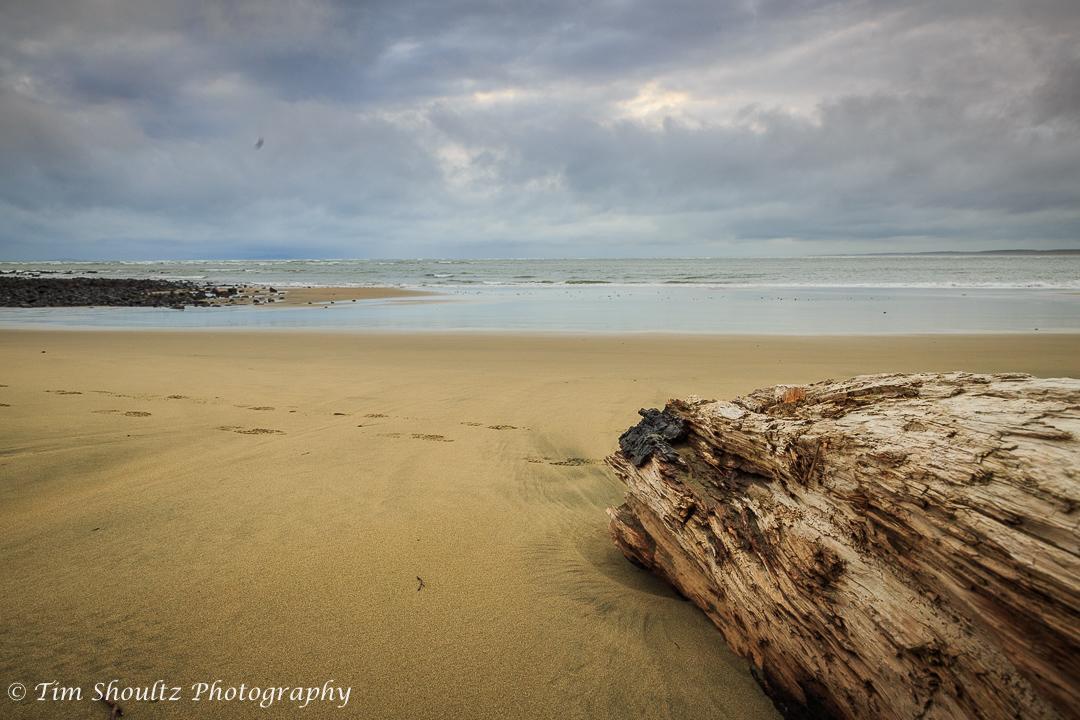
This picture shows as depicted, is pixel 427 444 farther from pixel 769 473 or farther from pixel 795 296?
pixel 795 296

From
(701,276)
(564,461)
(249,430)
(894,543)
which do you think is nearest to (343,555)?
(564,461)

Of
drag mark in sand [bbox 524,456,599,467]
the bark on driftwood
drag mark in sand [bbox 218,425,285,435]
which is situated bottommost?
drag mark in sand [bbox 218,425,285,435]

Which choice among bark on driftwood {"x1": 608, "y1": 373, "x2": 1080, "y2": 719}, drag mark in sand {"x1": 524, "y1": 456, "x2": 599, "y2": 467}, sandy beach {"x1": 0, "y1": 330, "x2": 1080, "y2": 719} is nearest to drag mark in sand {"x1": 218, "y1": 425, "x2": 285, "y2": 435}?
sandy beach {"x1": 0, "y1": 330, "x2": 1080, "y2": 719}

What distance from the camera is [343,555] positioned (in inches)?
144

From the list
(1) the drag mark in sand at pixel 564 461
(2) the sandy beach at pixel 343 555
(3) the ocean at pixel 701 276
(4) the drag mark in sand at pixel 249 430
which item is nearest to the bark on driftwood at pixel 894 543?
(2) the sandy beach at pixel 343 555

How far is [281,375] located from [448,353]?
11.8 feet

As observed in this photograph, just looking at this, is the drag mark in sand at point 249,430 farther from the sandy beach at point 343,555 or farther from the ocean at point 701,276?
the ocean at point 701,276

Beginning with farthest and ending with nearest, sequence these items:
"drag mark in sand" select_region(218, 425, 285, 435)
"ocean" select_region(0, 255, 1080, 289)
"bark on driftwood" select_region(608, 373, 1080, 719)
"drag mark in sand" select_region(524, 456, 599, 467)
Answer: "ocean" select_region(0, 255, 1080, 289) < "drag mark in sand" select_region(218, 425, 285, 435) < "drag mark in sand" select_region(524, 456, 599, 467) < "bark on driftwood" select_region(608, 373, 1080, 719)

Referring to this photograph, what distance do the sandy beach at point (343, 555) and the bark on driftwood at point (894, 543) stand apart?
455mm

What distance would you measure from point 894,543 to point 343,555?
3.08 m

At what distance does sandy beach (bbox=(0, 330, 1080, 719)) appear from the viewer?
2623 millimetres

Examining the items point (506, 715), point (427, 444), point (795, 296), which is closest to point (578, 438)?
point (427, 444)

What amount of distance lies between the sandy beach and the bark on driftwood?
45 centimetres

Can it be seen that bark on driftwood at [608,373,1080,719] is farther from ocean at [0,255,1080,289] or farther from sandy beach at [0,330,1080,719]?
ocean at [0,255,1080,289]
